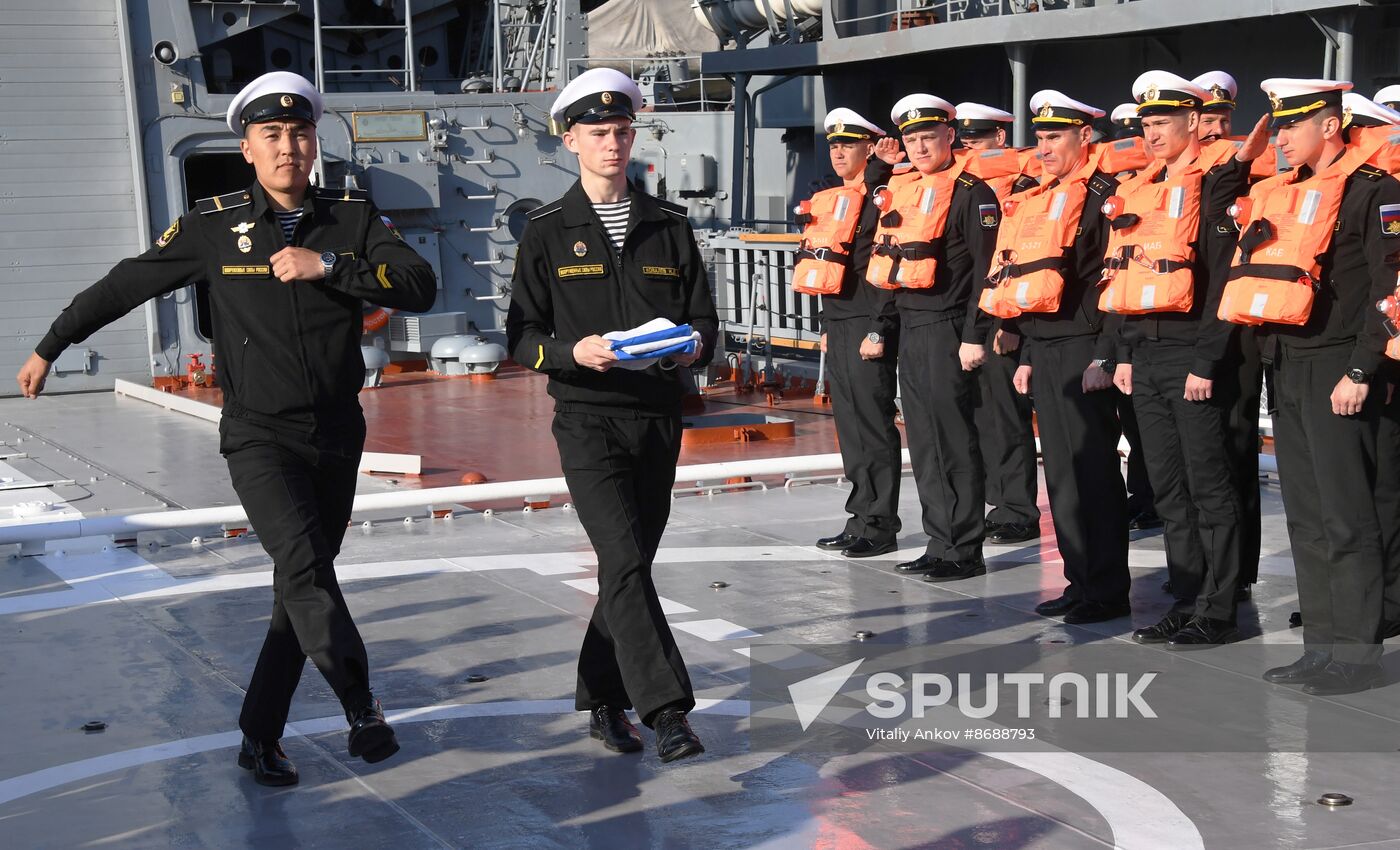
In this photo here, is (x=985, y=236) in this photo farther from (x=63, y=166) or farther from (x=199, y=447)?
(x=63, y=166)

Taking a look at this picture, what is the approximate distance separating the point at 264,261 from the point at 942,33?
1243 centimetres

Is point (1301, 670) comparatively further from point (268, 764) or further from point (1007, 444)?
point (268, 764)

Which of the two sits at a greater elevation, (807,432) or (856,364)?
(856,364)

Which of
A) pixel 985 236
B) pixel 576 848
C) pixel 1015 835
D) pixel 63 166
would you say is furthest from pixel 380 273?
pixel 63 166

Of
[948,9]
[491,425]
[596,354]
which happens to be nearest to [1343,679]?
[596,354]

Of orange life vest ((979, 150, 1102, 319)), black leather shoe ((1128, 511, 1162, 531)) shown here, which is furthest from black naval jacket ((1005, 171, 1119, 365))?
black leather shoe ((1128, 511, 1162, 531))

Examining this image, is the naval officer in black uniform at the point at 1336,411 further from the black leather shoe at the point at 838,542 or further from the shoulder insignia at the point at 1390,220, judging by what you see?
the black leather shoe at the point at 838,542

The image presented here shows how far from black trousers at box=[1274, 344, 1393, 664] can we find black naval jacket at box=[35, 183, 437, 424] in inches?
109

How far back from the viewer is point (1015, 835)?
381 cm

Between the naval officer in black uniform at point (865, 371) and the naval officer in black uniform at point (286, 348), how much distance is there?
3358 mm

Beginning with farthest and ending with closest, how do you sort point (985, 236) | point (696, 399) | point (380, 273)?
point (696, 399) < point (985, 236) < point (380, 273)

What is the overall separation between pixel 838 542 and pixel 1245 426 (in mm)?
2174

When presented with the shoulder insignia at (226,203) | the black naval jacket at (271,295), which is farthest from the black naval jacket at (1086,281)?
the shoulder insignia at (226,203)

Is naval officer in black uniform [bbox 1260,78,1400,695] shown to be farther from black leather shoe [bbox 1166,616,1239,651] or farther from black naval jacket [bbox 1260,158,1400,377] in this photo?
black leather shoe [bbox 1166,616,1239,651]
